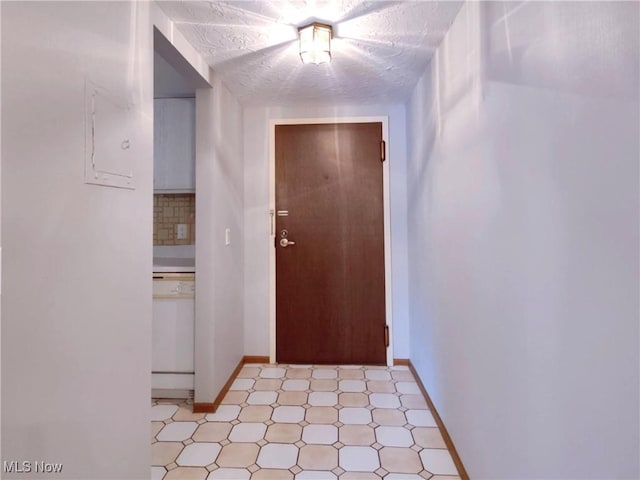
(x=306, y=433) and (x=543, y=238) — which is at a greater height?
(x=543, y=238)

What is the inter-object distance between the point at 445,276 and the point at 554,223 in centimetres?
99

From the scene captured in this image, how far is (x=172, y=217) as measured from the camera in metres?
2.85

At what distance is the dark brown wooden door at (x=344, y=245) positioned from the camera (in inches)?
112

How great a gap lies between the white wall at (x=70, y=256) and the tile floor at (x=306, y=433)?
440mm

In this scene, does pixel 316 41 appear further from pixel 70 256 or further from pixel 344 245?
pixel 344 245

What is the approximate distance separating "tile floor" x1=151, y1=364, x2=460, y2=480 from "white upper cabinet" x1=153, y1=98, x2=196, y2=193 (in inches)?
59.1

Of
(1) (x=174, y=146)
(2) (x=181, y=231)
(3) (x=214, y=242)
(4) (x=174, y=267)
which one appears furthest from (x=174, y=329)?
(1) (x=174, y=146)

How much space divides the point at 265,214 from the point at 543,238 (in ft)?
7.38

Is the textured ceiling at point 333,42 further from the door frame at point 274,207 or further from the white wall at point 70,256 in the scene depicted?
the white wall at point 70,256

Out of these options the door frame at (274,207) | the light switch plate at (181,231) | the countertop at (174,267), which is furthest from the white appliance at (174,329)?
the door frame at (274,207)

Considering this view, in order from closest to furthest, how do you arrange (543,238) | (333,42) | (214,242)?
(543,238) → (333,42) → (214,242)

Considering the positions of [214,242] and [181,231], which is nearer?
[214,242]

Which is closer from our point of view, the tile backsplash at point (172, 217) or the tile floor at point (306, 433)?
the tile floor at point (306, 433)

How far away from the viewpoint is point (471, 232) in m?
1.47
